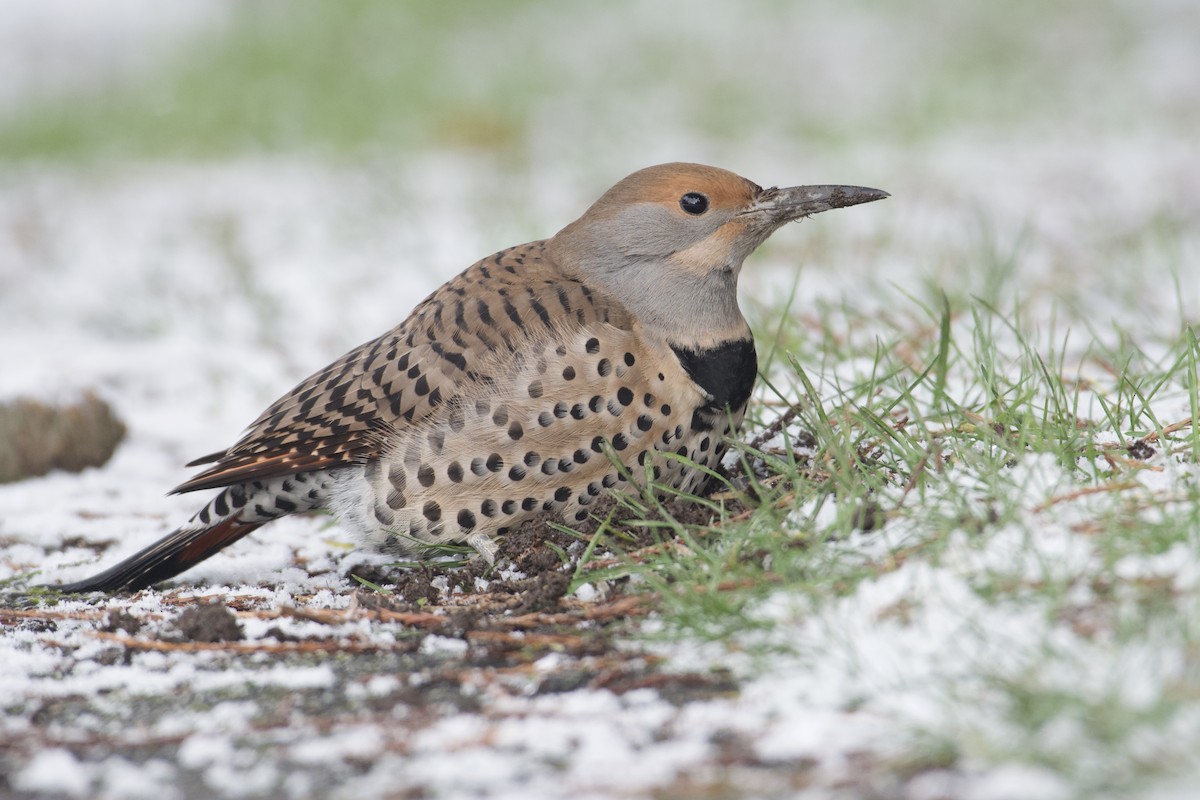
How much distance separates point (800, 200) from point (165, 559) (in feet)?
7.39

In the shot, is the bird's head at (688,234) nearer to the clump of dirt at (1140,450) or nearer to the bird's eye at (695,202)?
the bird's eye at (695,202)

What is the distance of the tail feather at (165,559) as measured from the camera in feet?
12.8

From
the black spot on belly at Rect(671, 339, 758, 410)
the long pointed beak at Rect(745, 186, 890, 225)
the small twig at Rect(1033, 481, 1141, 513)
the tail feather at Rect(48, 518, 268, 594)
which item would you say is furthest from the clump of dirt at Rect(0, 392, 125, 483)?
the small twig at Rect(1033, 481, 1141, 513)

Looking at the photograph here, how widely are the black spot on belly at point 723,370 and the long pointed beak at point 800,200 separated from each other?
1.47 ft

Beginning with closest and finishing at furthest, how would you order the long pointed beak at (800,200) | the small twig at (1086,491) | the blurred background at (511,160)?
1. the small twig at (1086,491)
2. the long pointed beak at (800,200)
3. the blurred background at (511,160)

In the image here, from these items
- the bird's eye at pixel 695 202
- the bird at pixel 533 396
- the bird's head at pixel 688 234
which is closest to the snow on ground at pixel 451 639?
the bird at pixel 533 396

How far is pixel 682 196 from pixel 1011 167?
5358 mm

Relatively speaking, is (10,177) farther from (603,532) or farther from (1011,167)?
(603,532)

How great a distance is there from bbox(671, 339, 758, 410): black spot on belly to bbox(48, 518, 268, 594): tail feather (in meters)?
1.48

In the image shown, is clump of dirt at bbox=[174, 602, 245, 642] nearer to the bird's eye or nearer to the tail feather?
the tail feather

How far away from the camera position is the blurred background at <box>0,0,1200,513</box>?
6254 millimetres

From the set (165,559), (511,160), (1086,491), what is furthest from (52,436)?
(511,160)

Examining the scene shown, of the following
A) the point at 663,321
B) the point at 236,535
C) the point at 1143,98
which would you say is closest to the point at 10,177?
the point at 236,535

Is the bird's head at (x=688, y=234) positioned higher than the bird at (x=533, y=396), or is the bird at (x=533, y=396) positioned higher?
the bird's head at (x=688, y=234)
